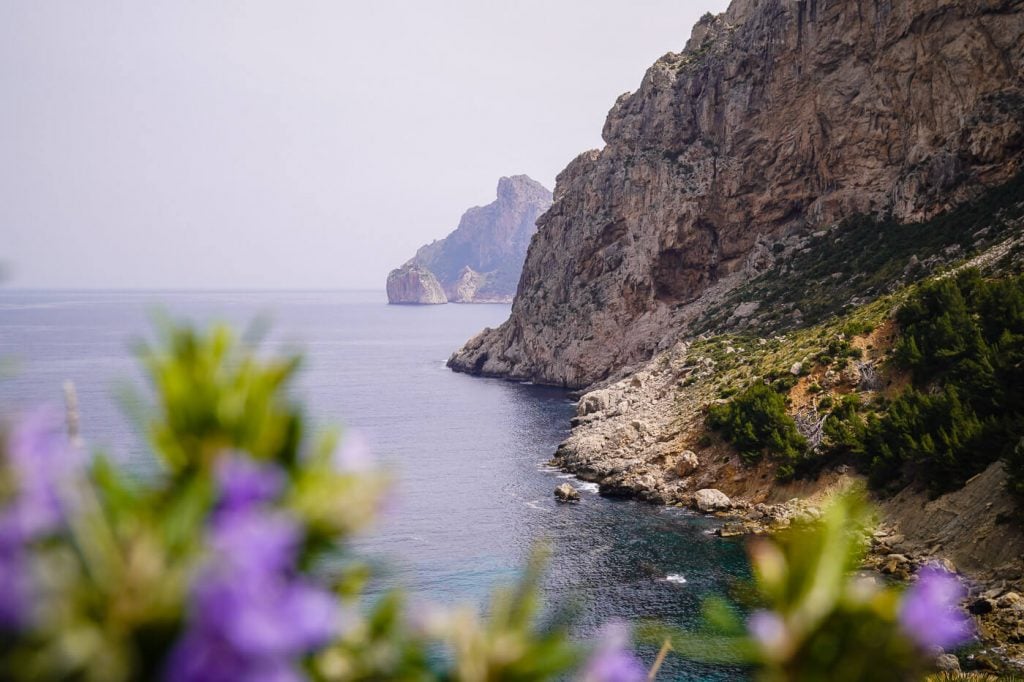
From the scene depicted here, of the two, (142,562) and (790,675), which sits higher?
(142,562)

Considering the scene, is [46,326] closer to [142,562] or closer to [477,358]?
[477,358]

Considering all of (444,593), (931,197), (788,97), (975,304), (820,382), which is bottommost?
(444,593)

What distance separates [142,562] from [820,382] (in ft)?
163

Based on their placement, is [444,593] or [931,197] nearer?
[444,593]

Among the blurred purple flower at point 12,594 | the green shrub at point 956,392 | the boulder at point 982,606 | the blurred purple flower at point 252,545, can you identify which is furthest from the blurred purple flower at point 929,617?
the green shrub at point 956,392

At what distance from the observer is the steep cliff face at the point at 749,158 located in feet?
207

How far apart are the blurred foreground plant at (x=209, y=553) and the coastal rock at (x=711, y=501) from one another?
43.1m

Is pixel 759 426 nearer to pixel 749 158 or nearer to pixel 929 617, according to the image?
pixel 749 158

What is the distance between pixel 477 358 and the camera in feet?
359

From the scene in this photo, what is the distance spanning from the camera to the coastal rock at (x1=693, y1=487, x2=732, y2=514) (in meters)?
43.5

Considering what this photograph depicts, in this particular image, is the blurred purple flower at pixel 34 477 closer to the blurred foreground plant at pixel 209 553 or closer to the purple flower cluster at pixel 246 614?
the blurred foreground plant at pixel 209 553

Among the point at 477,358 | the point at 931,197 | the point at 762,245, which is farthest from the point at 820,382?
the point at 477,358

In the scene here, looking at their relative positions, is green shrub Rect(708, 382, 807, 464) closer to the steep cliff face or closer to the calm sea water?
the calm sea water

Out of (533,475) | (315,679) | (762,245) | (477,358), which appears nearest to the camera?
(315,679)
